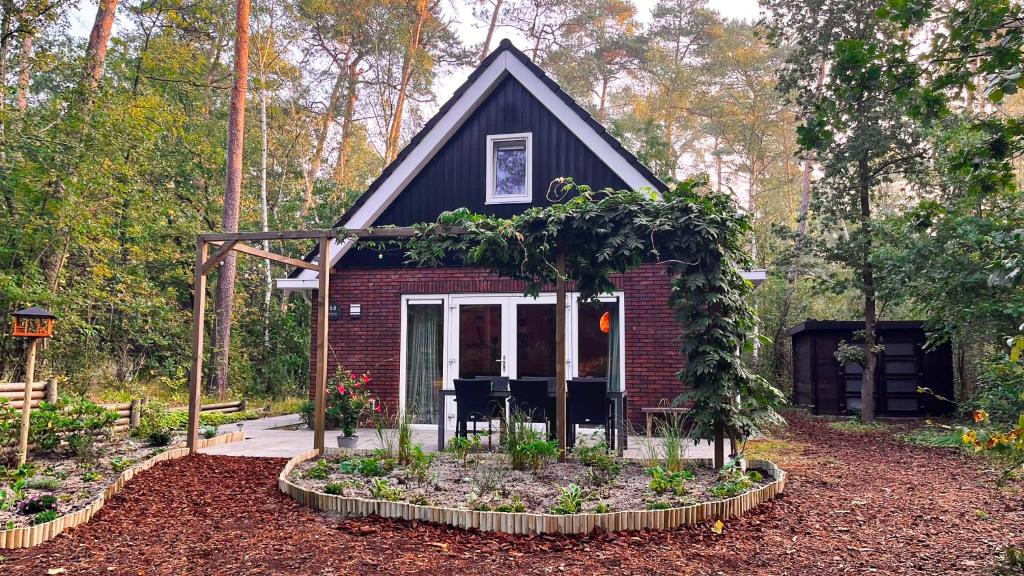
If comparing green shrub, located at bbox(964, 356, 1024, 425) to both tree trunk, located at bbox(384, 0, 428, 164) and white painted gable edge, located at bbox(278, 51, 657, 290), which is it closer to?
white painted gable edge, located at bbox(278, 51, 657, 290)

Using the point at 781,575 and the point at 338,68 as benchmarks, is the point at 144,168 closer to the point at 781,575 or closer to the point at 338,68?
the point at 338,68

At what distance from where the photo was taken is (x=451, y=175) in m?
9.46

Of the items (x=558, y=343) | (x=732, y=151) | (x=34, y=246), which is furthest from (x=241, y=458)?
(x=732, y=151)

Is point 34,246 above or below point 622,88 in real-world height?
below

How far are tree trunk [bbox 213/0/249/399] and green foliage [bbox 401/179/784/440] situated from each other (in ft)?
30.9

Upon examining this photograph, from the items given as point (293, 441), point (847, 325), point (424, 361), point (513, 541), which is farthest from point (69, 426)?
point (847, 325)

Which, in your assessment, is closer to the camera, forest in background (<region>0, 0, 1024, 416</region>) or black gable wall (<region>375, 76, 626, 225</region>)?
forest in background (<region>0, 0, 1024, 416</region>)

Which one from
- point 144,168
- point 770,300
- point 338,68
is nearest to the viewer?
point 144,168

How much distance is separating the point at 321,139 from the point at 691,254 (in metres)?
16.5

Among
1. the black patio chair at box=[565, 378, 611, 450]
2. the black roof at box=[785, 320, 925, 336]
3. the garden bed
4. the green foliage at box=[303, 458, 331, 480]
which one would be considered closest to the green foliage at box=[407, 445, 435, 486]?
the garden bed

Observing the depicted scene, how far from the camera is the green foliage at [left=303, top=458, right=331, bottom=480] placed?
5.44m

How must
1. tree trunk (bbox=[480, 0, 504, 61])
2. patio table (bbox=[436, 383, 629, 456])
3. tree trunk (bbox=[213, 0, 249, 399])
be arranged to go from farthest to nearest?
tree trunk (bbox=[480, 0, 504, 61])
tree trunk (bbox=[213, 0, 249, 399])
patio table (bbox=[436, 383, 629, 456])

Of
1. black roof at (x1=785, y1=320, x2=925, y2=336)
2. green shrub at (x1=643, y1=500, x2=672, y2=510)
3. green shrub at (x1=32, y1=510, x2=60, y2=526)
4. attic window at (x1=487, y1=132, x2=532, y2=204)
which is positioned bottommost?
green shrub at (x1=32, y1=510, x2=60, y2=526)

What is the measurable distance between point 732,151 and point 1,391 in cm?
2078
